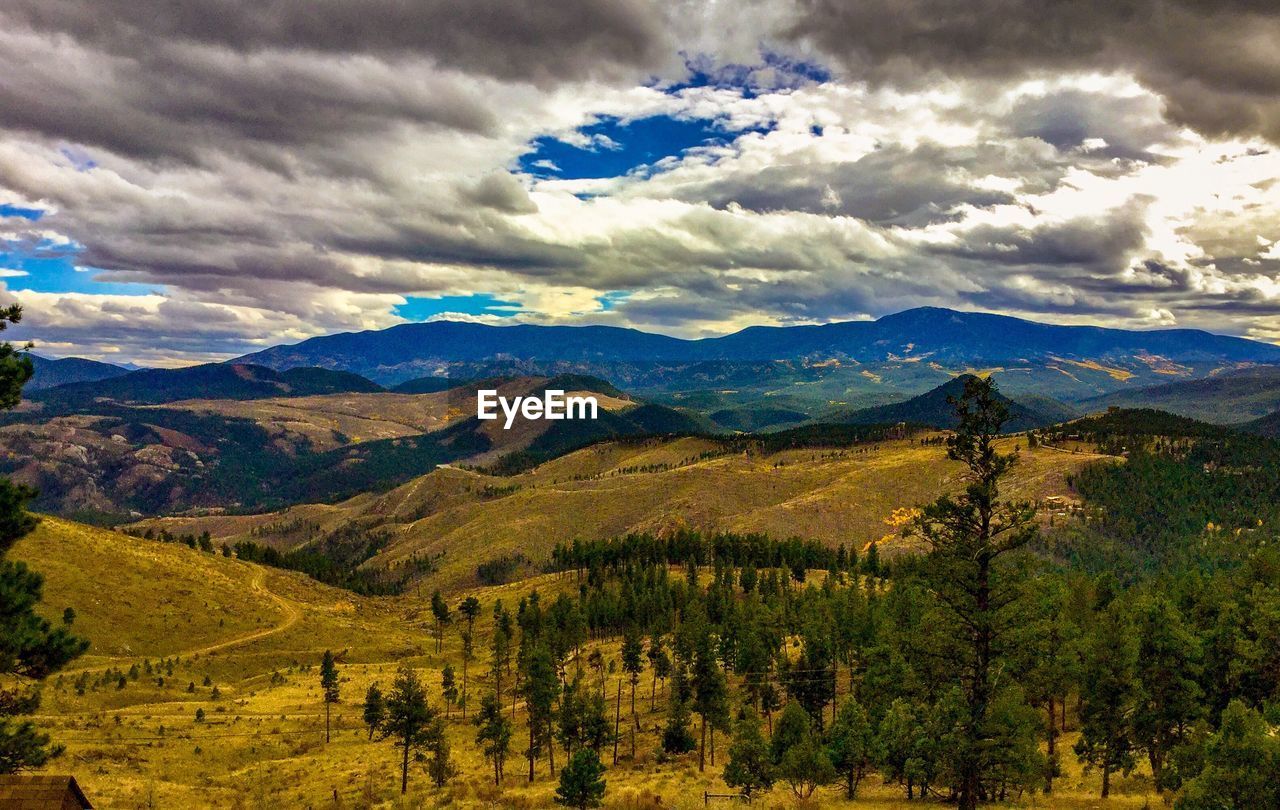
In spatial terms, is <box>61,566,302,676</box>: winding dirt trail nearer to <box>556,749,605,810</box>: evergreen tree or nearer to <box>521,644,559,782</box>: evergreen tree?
<box>521,644,559,782</box>: evergreen tree

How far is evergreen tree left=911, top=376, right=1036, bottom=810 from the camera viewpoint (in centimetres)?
2694

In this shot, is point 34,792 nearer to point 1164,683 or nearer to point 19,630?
point 19,630

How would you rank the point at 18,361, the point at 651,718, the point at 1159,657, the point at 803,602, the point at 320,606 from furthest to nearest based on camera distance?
the point at 320,606
the point at 803,602
the point at 651,718
the point at 1159,657
the point at 18,361

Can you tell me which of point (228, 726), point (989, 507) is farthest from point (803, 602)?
point (989, 507)

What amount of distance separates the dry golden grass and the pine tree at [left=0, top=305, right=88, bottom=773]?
81.9 ft

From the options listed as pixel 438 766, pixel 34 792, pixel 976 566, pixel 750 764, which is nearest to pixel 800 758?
pixel 750 764

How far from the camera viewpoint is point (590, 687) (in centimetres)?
11344

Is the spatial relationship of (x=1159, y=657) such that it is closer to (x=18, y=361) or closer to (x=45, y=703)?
(x=18, y=361)

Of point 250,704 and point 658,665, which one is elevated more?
point 658,665

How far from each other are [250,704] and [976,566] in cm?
11017

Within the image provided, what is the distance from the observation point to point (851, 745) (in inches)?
→ 2307

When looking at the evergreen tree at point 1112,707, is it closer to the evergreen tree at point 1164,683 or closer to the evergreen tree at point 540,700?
the evergreen tree at point 1164,683

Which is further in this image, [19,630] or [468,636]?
[468,636]

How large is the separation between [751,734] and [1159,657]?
3283cm
